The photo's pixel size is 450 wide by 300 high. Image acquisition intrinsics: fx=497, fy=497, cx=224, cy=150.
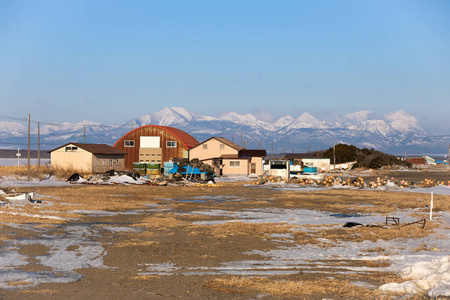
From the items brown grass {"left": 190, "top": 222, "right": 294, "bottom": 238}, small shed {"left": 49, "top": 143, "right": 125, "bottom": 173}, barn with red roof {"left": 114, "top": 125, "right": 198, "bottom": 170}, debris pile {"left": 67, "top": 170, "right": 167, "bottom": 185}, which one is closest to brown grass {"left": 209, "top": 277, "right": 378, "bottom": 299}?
brown grass {"left": 190, "top": 222, "right": 294, "bottom": 238}

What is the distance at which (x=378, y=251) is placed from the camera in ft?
49.9

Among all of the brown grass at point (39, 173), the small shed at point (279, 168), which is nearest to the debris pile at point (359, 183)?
the small shed at point (279, 168)

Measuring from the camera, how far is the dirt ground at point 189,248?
413 inches

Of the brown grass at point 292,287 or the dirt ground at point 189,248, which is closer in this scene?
the brown grass at point 292,287

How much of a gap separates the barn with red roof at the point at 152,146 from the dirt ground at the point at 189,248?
54159 mm

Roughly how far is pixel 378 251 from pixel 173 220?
33.7 feet

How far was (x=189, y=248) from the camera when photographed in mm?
15703

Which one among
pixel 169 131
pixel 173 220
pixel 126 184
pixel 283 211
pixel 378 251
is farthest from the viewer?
pixel 169 131

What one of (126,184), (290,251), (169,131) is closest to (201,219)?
(290,251)

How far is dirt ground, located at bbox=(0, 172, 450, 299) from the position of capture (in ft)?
34.4

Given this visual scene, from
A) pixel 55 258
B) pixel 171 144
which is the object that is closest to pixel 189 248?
pixel 55 258

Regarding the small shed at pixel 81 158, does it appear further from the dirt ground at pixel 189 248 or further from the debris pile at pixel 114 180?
the dirt ground at pixel 189 248

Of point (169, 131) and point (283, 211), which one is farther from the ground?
point (169, 131)

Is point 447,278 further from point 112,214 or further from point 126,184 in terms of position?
point 126,184
